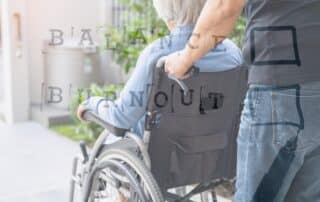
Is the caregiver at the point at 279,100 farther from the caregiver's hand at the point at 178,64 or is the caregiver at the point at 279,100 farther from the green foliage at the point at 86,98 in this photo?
the green foliage at the point at 86,98

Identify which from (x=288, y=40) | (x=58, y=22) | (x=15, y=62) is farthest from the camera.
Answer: (x=58, y=22)

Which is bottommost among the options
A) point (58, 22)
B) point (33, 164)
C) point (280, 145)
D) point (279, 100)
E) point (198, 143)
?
point (33, 164)

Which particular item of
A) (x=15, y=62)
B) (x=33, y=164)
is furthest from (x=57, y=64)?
(x=33, y=164)

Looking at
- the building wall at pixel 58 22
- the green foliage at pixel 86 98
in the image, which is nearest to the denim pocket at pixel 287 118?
the green foliage at pixel 86 98

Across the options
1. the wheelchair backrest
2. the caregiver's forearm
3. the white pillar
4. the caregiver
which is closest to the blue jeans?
the caregiver

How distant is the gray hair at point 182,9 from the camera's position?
1.82 meters

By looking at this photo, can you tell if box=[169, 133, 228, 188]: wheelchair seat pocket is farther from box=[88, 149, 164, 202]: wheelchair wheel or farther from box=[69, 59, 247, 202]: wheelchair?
box=[88, 149, 164, 202]: wheelchair wheel

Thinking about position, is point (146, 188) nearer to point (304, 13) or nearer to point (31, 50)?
point (304, 13)

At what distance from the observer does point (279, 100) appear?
1.32 m

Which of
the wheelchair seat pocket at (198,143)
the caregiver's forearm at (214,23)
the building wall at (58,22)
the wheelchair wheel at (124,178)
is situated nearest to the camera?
the caregiver's forearm at (214,23)

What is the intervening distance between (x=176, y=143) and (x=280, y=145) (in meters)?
0.61

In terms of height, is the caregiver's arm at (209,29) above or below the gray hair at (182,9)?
below

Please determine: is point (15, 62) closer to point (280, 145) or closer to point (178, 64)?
point (178, 64)

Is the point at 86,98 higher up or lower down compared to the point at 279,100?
lower down
